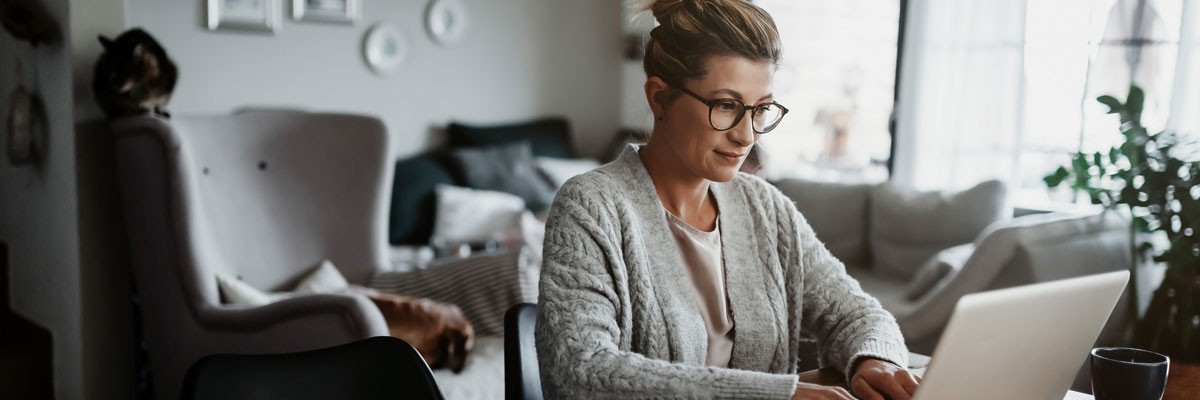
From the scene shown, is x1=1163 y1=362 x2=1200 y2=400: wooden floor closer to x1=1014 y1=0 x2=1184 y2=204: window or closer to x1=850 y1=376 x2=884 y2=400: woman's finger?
x1=850 y1=376 x2=884 y2=400: woman's finger

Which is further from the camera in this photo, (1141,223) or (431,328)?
(1141,223)

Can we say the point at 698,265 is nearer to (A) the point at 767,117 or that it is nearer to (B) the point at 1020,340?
(A) the point at 767,117

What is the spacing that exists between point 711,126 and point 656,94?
11cm

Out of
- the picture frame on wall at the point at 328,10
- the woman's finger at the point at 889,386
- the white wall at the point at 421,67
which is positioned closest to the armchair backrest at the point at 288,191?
the white wall at the point at 421,67

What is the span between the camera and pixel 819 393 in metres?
1.09

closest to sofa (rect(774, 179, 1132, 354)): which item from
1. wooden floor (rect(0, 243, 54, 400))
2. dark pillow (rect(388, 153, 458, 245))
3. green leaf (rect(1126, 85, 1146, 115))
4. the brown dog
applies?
green leaf (rect(1126, 85, 1146, 115))

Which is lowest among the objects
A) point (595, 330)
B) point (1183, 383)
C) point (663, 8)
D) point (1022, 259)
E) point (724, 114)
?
point (1022, 259)

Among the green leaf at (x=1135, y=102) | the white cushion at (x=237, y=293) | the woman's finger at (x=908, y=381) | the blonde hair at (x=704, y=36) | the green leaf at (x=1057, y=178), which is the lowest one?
the white cushion at (x=237, y=293)

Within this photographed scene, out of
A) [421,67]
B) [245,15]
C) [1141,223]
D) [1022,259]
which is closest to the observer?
[1141,223]

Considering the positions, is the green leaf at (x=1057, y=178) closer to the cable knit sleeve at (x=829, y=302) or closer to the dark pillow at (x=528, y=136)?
the cable knit sleeve at (x=829, y=302)

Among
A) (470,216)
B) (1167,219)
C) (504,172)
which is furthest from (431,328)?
(504,172)

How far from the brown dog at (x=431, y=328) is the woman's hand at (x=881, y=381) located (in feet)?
4.74

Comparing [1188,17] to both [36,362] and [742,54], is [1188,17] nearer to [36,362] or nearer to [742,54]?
[742,54]

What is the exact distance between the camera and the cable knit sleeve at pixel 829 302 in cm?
139
